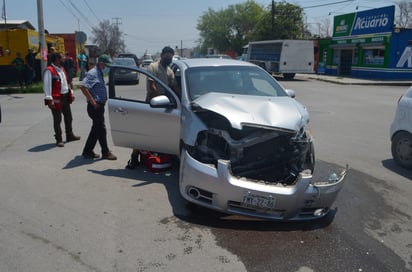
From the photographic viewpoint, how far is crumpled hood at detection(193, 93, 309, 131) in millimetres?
4227

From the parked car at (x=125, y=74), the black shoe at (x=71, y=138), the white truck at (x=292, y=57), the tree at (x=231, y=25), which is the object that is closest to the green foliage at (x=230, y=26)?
the tree at (x=231, y=25)

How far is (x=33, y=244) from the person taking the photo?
3834 mm

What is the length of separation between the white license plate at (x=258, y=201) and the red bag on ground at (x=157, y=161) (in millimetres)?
2332

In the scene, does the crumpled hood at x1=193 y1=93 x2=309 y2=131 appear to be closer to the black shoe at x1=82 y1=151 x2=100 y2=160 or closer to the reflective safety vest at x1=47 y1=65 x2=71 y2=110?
the black shoe at x1=82 y1=151 x2=100 y2=160

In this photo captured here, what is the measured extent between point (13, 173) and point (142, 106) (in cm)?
229

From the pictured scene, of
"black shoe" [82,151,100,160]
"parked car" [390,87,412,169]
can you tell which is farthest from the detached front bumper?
"black shoe" [82,151,100,160]

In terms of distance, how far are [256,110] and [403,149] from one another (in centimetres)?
341

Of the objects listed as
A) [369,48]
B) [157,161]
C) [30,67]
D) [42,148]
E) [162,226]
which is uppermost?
[369,48]

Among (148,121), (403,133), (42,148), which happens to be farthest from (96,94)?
(403,133)

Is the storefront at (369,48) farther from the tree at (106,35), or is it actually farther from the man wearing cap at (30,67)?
the tree at (106,35)

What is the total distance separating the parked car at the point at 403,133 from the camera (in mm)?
6340

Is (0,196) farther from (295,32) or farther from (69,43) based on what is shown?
(295,32)

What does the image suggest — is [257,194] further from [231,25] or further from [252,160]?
[231,25]

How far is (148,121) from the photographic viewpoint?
5.66 meters
